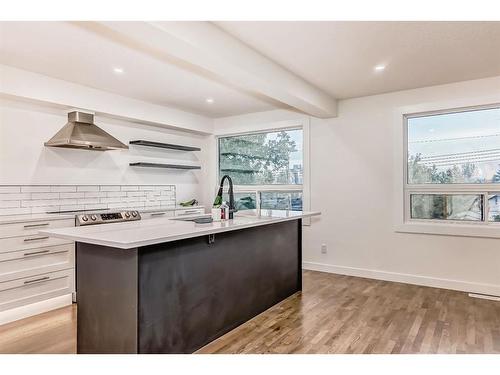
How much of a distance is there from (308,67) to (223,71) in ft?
3.42

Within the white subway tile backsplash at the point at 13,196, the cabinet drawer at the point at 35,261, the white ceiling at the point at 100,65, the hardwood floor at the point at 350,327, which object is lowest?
the hardwood floor at the point at 350,327

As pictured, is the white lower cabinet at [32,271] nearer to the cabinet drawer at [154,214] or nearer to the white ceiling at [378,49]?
the cabinet drawer at [154,214]

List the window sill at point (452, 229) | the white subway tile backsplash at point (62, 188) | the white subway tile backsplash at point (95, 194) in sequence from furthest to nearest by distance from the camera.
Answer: the white subway tile backsplash at point (95, 194), the white subway tile backsplash at point (62, 188), the window sill at point (452, 229)

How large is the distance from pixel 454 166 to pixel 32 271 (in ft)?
15.7

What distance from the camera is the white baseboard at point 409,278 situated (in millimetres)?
3855

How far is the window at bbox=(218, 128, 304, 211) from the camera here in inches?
209

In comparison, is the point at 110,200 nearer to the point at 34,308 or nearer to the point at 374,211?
the point at 34,308

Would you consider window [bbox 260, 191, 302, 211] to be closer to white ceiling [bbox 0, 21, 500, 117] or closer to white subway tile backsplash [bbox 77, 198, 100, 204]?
white ceiling [bbox 0, 21, 500, 117]

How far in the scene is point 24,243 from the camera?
330cm

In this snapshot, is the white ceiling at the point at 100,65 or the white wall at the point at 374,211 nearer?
the white ceiling at the point at 100,65

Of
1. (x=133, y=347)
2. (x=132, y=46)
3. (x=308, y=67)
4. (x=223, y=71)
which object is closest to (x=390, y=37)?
(x=308, y=67)

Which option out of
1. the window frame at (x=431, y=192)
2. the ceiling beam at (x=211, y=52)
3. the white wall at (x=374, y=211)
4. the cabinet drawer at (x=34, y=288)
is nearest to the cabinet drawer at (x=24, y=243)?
the cabinet drawer at (x=34, y=288)

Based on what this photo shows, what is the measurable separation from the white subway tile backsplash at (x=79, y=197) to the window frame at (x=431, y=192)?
3.39 m

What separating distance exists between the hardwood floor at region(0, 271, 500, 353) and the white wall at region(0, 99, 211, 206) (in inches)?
64.2
